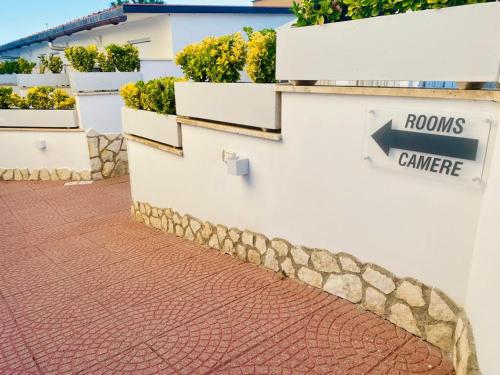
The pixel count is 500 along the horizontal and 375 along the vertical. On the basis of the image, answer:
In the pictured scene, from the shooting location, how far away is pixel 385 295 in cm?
453

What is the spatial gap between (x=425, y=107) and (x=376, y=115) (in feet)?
1.74

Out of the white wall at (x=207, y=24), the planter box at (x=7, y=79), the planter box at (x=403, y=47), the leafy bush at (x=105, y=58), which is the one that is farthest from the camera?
the planter box at (x=7, y=79)

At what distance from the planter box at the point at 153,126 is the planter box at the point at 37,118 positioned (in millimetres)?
4794

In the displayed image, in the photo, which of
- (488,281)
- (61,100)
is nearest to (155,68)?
(61,100)

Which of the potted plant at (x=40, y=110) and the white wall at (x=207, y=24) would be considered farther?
the white wall at (x=207, y=24)

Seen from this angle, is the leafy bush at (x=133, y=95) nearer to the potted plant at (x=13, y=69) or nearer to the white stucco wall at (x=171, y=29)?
the white stucco wall at (x=171, y=29)

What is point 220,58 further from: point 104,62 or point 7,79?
point 7,79

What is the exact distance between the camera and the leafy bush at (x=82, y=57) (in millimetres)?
12836

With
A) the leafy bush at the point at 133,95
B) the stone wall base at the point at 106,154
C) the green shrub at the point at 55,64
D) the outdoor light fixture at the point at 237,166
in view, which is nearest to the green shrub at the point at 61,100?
the stone wall base at the point at 106,154

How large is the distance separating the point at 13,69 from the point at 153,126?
17.1 metres

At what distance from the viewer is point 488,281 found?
300 centimetres

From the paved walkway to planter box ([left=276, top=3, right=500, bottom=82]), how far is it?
281 cm

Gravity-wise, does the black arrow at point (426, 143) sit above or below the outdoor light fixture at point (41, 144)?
above

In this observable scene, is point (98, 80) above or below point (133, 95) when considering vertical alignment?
above
